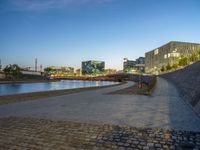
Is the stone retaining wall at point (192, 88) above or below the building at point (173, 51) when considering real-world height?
below

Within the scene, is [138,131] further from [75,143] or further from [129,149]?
[75,143]

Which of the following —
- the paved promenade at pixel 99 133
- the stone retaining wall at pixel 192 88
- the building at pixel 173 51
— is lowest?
the paved promenade at pixel 99 133

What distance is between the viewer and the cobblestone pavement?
289 inches

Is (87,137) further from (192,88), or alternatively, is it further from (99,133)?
(192,88)

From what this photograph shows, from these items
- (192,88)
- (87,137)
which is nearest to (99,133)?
(87,137)

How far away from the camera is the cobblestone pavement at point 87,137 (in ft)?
24.1

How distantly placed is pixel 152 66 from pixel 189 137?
609 feet

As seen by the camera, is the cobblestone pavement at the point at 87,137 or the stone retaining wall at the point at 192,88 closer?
the cobblestone pavement at the point at 87,137

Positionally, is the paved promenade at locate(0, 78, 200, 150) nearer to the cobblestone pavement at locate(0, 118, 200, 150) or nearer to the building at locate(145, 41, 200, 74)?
the cobblestone pavement at locate(0, 118, 200, 150)

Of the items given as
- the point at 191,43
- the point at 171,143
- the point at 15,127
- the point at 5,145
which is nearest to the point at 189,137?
the point at 171,143

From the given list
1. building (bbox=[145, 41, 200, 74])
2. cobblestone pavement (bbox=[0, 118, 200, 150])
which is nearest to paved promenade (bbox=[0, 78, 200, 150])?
cobblestone pavement (bbox=[0, 118, 200, 150])

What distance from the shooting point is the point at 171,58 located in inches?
5901

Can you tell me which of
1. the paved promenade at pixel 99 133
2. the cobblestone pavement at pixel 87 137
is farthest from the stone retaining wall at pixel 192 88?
the cobblestone pavement at pixel 87 137

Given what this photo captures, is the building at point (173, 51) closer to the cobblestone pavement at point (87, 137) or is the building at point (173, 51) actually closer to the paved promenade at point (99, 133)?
the paved promenade at point (99, 133)
